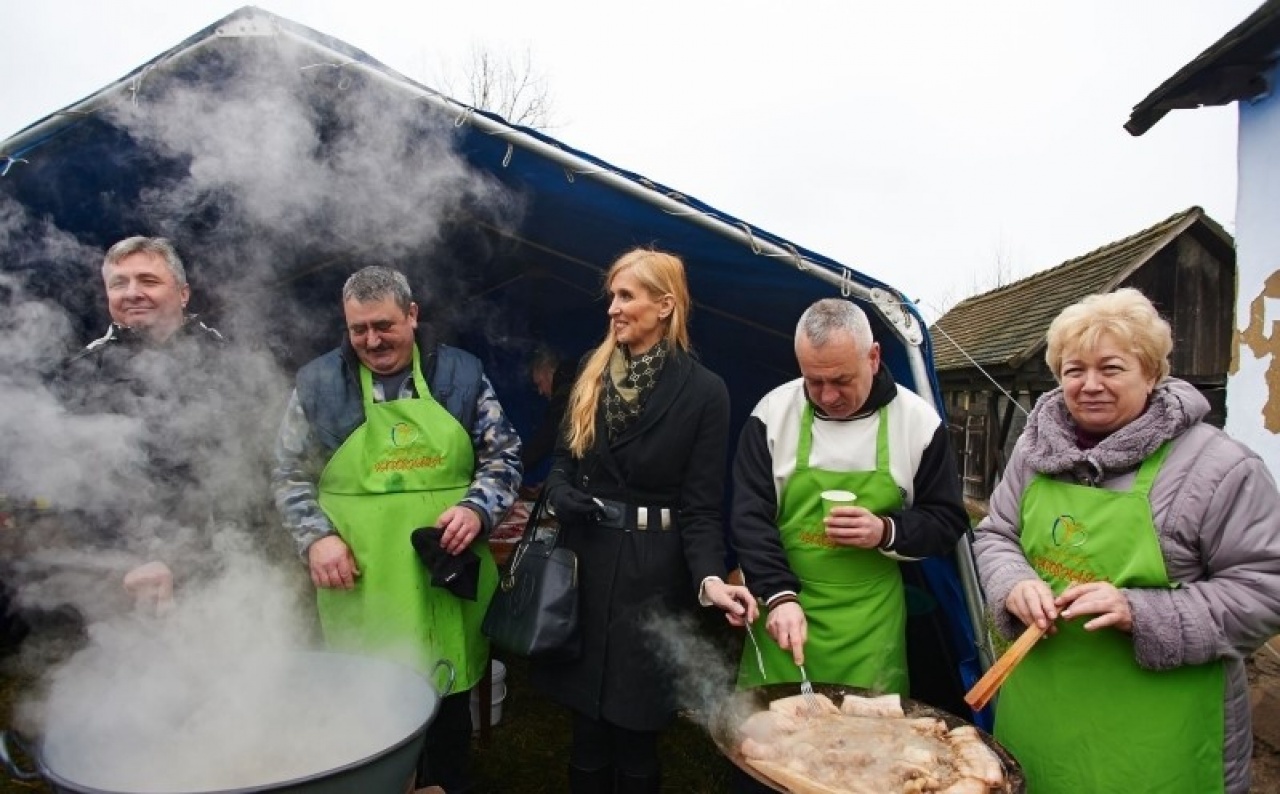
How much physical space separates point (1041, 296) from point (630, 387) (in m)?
13.0

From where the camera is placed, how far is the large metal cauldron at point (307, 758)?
5.60ft

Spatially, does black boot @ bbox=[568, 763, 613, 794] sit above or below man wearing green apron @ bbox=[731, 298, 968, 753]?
below

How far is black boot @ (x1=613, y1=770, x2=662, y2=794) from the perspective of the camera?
8.27ft

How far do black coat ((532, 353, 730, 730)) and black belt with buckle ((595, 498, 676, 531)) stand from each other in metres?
0.02

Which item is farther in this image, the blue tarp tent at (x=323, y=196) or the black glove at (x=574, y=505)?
the blue tarp tent at (x=323, y=196)

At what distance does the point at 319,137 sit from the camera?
11.0ft

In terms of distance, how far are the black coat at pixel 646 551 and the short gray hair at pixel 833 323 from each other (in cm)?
39

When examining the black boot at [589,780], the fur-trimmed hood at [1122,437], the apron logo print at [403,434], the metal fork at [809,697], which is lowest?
the black boot at [589,780]

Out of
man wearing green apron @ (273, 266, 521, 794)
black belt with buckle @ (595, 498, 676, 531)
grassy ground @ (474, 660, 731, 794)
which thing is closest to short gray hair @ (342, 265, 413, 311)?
man wearing green apron @ (273, 266, 521, 794)

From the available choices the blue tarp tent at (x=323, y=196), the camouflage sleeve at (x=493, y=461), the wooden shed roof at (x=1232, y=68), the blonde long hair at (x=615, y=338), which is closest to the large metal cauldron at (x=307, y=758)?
the camouflage sleeve at (x=493, y=461)

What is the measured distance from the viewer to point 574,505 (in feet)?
8.16

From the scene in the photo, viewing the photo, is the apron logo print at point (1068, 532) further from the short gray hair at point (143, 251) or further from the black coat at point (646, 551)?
the short gray hair at point (143, 251)

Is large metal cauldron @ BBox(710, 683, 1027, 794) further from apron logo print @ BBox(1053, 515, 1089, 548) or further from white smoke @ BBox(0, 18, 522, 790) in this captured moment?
white smoke @ BBox(0, 18, 522, 790)

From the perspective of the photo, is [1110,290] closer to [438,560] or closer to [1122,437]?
[1122,437]
